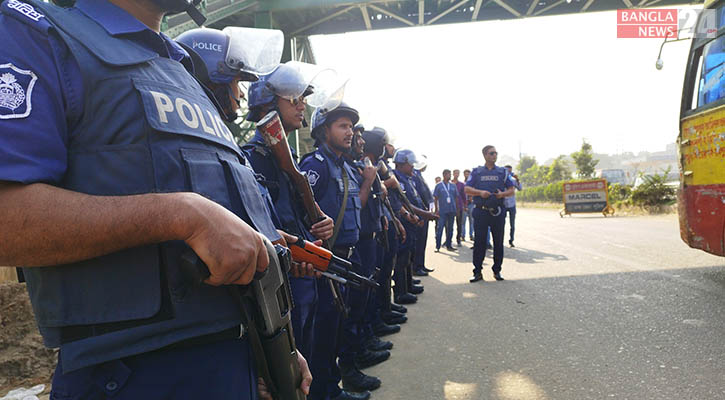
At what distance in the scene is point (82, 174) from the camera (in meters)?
0.78

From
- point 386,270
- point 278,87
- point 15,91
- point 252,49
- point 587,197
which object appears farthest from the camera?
point 587,197

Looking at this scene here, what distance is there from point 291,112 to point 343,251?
1.05 m

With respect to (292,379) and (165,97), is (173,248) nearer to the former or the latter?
Answer: (165,97)

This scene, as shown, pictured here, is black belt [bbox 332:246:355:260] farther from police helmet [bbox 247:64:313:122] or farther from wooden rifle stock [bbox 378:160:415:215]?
wooden rifle stock [bbox 378:160:415:215]

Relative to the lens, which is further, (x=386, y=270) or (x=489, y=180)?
(x=489, y=180)

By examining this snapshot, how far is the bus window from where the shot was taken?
409 cm

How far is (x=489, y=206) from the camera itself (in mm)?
5871

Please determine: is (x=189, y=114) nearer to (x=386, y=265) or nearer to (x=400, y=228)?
(x=386, y=265)

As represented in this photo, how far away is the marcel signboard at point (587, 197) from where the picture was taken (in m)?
15.5

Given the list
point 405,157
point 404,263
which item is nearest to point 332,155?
point 404,263

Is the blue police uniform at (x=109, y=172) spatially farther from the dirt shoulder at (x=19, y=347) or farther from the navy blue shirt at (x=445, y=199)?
the navy blue shirt at (x=445, y=199)

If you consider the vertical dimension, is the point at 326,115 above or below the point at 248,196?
above

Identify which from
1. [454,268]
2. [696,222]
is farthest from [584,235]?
[696,222]

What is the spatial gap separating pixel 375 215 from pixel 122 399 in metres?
2.97
